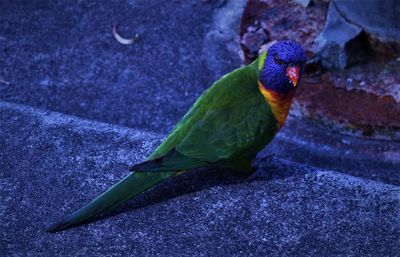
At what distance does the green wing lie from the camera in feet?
7.33

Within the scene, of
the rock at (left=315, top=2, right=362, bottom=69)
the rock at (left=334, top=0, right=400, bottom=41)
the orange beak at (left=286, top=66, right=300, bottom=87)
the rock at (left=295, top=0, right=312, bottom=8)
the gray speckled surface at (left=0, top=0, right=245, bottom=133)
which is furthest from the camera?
the rock at (left=295, top=0, right=312, bottom=8)

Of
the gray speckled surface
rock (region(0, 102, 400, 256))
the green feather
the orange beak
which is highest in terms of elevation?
the orange beak

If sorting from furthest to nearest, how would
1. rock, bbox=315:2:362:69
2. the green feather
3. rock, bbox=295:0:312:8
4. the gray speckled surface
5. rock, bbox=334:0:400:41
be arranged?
1. rock, bbox=295:0:312:8
2. the gray speckled surface
3. rock, bbox=315:2:362:69
4. rock, bbox=334:0:400:41
5. the green feather

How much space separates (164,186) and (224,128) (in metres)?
0.32

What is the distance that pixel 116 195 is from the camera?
212cm

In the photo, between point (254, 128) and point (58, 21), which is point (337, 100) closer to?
point (254, 128)

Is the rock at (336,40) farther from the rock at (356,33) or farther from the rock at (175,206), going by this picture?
the rock at (175,206)

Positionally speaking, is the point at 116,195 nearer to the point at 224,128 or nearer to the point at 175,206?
the point at 175,206

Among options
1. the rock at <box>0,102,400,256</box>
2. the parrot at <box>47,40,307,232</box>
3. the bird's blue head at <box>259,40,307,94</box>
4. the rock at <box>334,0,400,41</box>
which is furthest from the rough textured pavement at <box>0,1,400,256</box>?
the rock at <box>334,0,400,41</box>

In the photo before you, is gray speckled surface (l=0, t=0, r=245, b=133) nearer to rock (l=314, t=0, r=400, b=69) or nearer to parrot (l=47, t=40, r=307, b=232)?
rock (l=314, t=0, r=400, b=69)

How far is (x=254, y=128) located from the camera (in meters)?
2.26

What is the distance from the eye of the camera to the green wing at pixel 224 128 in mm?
2234

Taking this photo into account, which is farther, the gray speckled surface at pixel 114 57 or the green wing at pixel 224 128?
the gray speckled surface at pixel 114 57

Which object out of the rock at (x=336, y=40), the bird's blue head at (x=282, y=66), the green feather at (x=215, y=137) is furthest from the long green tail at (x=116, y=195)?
the rock at (x=336, y=40)
